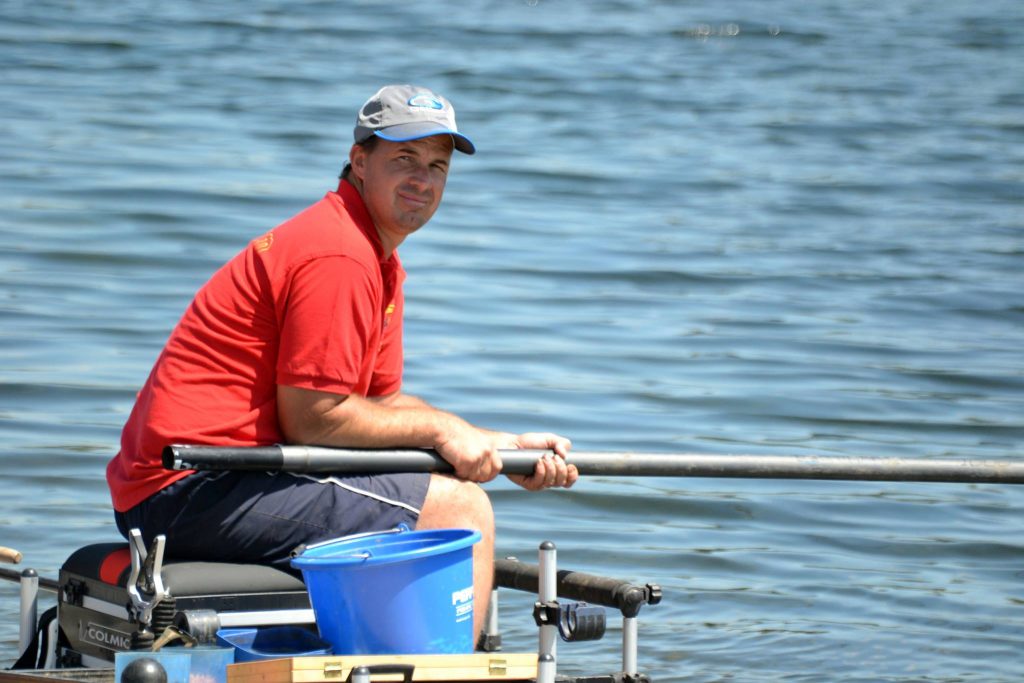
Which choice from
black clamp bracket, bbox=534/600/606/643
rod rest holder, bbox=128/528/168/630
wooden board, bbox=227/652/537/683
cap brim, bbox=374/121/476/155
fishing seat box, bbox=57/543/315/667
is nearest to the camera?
wooden board, bbox=227/652/537/683

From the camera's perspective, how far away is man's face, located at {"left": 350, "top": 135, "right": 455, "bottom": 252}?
14.2 feet

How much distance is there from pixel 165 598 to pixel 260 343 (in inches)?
27.2

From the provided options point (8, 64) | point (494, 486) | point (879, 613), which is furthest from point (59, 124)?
point (879, 613)

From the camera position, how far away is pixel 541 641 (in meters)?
3.94

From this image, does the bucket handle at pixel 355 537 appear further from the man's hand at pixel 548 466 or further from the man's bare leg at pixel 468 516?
the man's hand at pixel 548 466

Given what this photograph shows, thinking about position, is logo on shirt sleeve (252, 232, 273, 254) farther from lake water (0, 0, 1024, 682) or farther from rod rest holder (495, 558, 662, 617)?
lake water (0, 0, 1024, 682)

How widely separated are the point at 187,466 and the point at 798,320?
10299mm

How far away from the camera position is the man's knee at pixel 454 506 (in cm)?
411

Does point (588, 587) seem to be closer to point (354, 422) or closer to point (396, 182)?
point (354, 422)

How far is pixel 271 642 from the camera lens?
152 inches

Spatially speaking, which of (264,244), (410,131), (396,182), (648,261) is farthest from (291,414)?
(648,261)

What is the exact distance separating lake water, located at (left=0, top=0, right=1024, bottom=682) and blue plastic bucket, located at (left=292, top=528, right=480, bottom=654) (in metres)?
2.58

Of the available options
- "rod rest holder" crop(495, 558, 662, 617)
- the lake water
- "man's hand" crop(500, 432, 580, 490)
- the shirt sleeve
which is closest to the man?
the shirt sleeve

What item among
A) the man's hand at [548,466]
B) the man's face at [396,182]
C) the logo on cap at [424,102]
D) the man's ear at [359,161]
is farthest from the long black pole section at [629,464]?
the logo on cap at [424,102]
